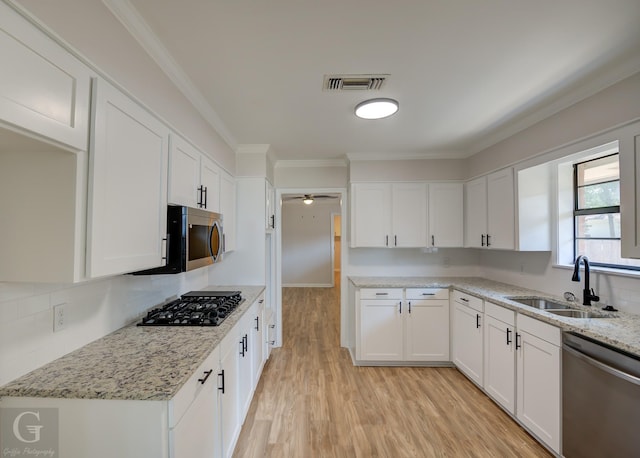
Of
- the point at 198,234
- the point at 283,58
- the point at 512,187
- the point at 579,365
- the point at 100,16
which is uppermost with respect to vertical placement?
the point at 283,58

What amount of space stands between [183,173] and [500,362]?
A: 118 inches

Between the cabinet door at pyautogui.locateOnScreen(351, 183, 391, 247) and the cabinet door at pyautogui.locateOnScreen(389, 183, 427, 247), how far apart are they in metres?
0.08

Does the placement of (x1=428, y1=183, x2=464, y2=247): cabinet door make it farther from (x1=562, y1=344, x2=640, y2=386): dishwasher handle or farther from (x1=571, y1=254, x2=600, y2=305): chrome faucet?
(x1=562, y1=344, x2=640, y2=386): dishwasher handle

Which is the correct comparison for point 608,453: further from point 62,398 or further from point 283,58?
point 283,58

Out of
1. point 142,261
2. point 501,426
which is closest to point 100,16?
point 142,261

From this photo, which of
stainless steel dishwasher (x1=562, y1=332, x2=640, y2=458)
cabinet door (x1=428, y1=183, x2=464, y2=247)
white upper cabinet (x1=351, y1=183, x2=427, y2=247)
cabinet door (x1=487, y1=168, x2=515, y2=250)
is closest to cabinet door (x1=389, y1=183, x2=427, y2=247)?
white upper cabinet (x1=351, y1=183, x2=427, y2=247)

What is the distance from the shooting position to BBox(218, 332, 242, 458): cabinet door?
1662 mm

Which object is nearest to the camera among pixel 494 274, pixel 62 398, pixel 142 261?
pixel 62 398

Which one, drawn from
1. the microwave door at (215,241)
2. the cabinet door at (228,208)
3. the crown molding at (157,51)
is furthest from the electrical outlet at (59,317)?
the cabinet door at (228,208)

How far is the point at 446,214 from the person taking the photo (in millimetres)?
3580

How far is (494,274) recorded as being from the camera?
343 centimetres

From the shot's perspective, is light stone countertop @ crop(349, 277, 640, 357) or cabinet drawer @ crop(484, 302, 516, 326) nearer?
light stone countertop @ crop(349, 277, 640, 357)

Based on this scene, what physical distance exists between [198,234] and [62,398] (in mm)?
1049

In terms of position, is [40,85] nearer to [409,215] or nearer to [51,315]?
[51,315]
